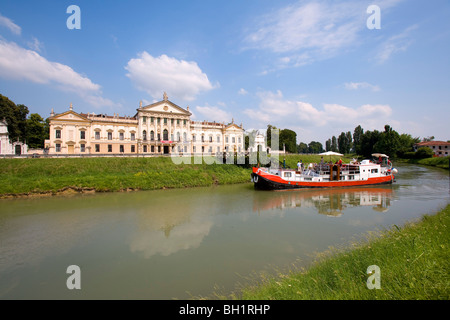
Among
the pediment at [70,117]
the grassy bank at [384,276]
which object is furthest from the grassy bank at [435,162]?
the pediment at [70,117]

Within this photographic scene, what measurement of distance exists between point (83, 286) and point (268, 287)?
205 inches

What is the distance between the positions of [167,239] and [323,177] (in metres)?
19.7

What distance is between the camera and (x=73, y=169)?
2406 cm

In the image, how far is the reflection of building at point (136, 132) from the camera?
36.4 metres

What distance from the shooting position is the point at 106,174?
78.8ft

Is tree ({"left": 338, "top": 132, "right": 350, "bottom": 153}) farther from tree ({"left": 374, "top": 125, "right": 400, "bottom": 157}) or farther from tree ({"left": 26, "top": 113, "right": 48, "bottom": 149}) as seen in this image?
tree ({"left": 26, "top": 113, "right": 48, "bottom": 149})

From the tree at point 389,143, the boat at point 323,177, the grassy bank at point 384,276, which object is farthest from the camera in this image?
the tree at point 389,143

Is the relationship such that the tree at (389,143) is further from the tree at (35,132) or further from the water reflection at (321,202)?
the tree at (35,132)

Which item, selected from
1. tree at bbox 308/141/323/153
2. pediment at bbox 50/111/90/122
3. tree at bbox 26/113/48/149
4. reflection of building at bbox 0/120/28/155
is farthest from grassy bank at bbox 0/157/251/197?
tree at bbox 308/141/323/153

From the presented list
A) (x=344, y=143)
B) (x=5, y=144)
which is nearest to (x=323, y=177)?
(x=5, y=144)

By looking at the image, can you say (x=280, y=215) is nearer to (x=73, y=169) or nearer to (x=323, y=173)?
(x=323, y=173)

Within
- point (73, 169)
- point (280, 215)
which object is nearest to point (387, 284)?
point (280, 215)

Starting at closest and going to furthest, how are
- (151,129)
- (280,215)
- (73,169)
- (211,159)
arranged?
1. (280,215)
2. (73,169)
3. (211,159)
4. (151,129)

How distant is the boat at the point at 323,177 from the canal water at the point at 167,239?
4707 millimetres
